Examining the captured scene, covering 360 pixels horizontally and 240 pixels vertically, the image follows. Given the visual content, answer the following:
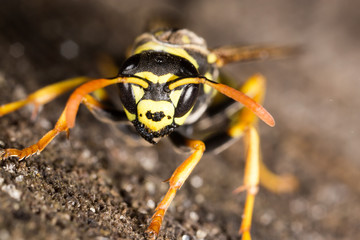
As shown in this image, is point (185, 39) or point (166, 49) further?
point (185, 39)

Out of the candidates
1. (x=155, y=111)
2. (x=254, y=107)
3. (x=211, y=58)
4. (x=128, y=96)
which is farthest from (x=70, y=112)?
(x=211, y=58)

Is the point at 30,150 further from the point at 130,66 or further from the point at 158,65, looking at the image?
the point at 158,65

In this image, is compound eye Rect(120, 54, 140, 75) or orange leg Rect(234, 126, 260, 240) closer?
compound eye Rect(120, 54, 140, 75)

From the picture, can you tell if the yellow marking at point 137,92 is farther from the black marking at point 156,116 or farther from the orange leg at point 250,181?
the orange leg at point 250,181

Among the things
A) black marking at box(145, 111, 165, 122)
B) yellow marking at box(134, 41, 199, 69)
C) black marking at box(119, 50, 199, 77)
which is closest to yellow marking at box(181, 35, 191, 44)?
yellow marking at box(134, 41, 199, 69)

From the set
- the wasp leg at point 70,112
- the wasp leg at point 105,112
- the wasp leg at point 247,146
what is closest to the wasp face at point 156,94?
the wasp leg at point 70,112

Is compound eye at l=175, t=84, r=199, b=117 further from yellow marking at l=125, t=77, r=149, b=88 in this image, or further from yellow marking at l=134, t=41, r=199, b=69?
yellow marking at l=134, t=41, r=199, b=69

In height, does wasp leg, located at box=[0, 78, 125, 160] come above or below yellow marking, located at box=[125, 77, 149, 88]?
below
